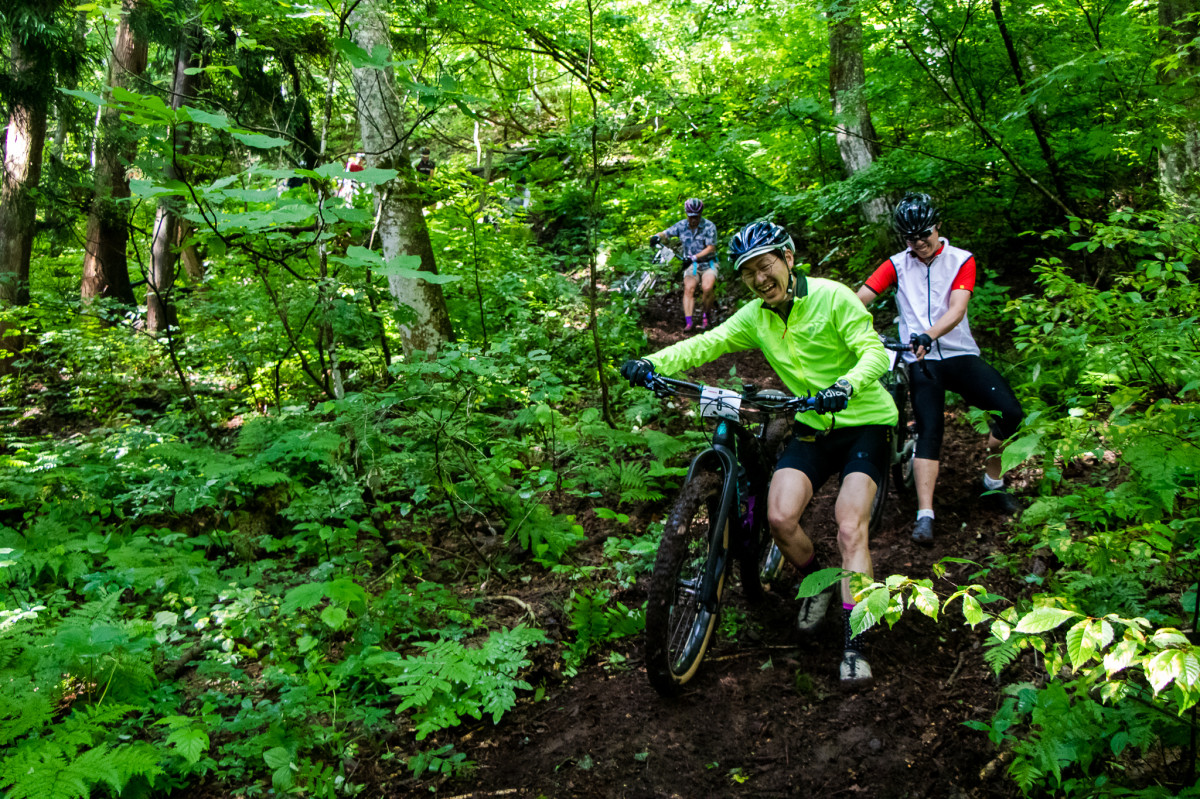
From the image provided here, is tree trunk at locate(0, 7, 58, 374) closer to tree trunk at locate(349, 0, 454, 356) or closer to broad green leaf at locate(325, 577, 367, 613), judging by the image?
tree trunk at locate(349, 0, 454, 356)

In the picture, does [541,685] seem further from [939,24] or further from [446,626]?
[939,24]

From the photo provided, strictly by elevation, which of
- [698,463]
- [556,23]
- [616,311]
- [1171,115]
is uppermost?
[556,23]

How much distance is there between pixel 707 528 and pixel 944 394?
2492 mm

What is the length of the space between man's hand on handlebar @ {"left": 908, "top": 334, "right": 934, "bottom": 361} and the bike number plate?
192cm

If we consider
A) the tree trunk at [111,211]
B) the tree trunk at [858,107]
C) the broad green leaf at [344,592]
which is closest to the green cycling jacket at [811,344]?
the broad green leaf at [344,592]

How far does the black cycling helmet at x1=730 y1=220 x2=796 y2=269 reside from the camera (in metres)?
→ 3.43

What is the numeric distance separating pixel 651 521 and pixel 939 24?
18.9 ft

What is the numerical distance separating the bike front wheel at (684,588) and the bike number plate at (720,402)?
0.32m

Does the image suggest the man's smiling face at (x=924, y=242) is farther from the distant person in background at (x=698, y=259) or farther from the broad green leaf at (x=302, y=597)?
→ the distant person in background at (x=698, y=259)

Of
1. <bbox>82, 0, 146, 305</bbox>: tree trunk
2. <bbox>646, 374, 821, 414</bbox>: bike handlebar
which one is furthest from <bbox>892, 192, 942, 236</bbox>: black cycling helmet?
<bbox>82, 0, 146, 305</bbox>: tree trunk

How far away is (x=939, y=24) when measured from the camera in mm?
6734

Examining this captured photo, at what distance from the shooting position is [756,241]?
3434 mm

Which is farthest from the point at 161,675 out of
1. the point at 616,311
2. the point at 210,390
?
the point at 616,311

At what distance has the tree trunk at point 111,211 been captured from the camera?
418 inches
